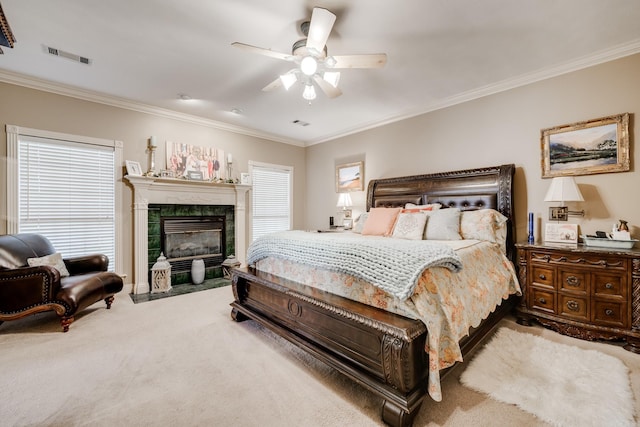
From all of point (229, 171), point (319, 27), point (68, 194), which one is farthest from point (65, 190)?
point (319, 27)

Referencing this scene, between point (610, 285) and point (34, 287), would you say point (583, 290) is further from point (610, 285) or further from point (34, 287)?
point (34, 287)

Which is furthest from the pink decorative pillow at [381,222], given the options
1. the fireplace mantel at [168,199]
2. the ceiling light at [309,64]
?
the fireplace mantel at [168,199]

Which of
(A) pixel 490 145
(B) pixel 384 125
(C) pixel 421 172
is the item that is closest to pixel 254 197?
(B) pixel 384 125

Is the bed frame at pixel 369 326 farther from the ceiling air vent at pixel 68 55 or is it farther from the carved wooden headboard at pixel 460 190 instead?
the ceiling air vent at pixel 68 55

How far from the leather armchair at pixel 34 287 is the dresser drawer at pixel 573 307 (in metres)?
4.67

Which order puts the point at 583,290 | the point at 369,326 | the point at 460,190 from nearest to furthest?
the point at 369,326 < the point at 583,290 < the point at 460,190

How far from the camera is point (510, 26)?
2.36 meters

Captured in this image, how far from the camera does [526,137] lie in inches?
127

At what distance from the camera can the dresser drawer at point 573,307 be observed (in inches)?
97.5

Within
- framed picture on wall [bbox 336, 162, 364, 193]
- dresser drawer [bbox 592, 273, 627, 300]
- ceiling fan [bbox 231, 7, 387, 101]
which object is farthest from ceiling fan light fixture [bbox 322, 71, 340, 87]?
dresser drawer [bbox 592, 273, 627, 300]

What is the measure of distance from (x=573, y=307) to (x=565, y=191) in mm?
1090

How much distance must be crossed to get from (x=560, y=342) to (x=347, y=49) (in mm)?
3313

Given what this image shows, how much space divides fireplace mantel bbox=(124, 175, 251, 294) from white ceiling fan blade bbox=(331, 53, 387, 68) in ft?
10.4

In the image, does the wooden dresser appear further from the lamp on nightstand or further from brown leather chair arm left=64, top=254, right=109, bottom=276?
brown leather chair arm left=64, top=254, right=109, bottom=276
